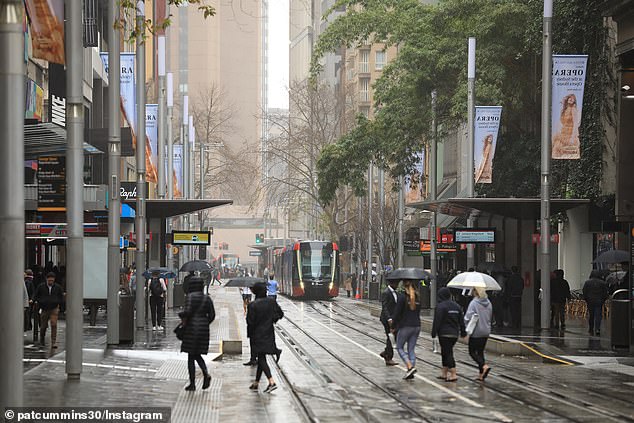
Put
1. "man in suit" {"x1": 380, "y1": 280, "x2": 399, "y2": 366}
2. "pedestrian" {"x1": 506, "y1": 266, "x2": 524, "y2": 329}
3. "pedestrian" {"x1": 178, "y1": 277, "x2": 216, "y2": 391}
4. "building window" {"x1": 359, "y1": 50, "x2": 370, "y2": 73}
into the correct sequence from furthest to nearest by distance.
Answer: "building window" {"x1": 359, "y1": 50, "x2": 370, "y2": 73} → "pedestrian" {"x1": 506, "y1": 266, "x2": 524, "y2": 329} → "man in suit" {"x1": 380, "y1": 280, "x2": 399, "y2": 366} → "pedestrian" {"x1": 178, "y1": 277, "x2": 216, "y2": 391}

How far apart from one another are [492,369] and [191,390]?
24.5ft

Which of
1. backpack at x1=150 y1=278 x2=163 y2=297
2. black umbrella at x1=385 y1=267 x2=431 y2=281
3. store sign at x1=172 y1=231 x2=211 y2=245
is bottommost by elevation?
backpack at x1=150 y1=278 x2=163 y2=297

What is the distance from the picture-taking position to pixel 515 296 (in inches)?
1532

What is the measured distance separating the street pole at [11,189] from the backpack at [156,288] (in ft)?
88.4

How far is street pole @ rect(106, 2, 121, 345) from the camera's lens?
26.2 m

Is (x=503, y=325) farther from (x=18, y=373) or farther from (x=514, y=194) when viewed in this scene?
(x=18, y=373)

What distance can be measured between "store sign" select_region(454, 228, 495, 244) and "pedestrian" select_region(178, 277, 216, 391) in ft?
65.3

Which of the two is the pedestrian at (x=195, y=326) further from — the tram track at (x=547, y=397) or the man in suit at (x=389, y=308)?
the man in suit at (x=389, y=308)

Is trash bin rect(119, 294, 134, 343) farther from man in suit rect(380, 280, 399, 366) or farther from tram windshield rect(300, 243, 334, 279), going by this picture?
tram windshield rect(300, 243, 334, 279)

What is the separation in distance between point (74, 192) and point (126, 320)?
29.9 feet

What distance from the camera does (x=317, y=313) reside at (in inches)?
2114

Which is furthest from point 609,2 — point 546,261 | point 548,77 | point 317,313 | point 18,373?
point 317,313

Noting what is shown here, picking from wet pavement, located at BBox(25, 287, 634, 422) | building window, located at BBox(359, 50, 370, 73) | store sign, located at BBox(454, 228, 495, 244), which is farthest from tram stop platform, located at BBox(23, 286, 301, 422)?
building window, located at BBox(359, 50, 370, 73)

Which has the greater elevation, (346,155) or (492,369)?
(346,155)
